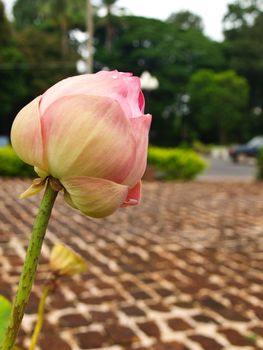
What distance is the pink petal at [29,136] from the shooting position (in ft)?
1.06

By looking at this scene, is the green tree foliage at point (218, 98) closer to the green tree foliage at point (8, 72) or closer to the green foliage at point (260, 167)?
the green tree foliage at point (8, 72)

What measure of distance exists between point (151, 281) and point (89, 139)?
1988 mm

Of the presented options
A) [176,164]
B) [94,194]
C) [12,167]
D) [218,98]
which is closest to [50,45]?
[218,98]

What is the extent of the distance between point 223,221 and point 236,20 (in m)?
25.9

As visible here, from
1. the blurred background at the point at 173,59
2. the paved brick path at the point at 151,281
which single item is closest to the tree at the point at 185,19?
the blurred background at the point at 173,59

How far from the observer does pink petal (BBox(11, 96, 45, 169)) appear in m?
0.32

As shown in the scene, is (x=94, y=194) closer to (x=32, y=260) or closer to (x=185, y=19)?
(x=32, y=260)

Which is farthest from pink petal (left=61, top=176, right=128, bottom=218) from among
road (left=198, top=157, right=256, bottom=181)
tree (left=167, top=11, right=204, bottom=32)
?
tree (left=167, top=11, right=204, bottom=32)

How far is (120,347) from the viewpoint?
1545 mm

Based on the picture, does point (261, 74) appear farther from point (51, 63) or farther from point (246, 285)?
point (246, 285)

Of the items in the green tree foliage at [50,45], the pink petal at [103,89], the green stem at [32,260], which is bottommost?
the green stem at [32,260]

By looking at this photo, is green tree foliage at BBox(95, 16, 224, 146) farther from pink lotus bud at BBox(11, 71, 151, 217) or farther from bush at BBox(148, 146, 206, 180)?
pink lotus bud at BBox(11, 71, 151, 217)

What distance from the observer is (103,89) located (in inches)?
12.9

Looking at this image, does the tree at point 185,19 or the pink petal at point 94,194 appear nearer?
the pink petal at point 94,194
